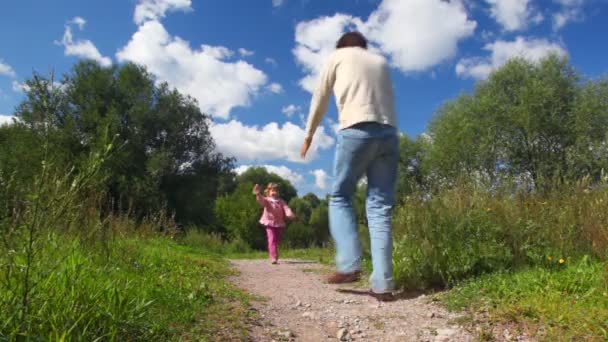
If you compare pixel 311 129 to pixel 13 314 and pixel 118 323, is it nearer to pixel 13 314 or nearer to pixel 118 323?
pixel 118 323

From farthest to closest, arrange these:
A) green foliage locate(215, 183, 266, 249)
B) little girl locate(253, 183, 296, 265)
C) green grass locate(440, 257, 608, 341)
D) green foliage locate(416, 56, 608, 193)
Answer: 1. green foliage locate(416, 56, 608, 193)
2. green foliage locate(215, 183, 266, 249)
3. little girl locate(253, 183, 296, 265)
4. green grass locate(440, 257, 608, 341)

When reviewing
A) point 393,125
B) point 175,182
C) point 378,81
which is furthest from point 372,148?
point 175,182

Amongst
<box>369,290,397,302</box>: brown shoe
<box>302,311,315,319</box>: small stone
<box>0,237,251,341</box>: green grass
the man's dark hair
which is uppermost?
the man's dark hair

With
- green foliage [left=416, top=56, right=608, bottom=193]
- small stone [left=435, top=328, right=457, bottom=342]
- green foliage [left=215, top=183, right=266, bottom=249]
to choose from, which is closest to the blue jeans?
small stone [left=435, top=328, right=457, bottom=342]

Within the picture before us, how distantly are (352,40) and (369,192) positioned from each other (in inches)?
56.1

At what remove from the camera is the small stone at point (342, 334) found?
2.60m

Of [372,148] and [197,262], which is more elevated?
[372,148]

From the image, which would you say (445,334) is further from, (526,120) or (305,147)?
(526,120)

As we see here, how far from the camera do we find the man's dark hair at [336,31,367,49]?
3.94 metres

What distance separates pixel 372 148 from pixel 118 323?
2249 mm

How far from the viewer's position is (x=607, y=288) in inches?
116

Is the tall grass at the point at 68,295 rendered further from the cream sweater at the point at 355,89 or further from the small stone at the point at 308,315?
the cream sweater at the point at 355,89

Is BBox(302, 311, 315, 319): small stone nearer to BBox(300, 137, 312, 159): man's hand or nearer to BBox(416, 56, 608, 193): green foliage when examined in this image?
BBox(300, 137, 312, 159): man's hand

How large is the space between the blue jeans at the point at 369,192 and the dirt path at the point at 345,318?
0.87ft
